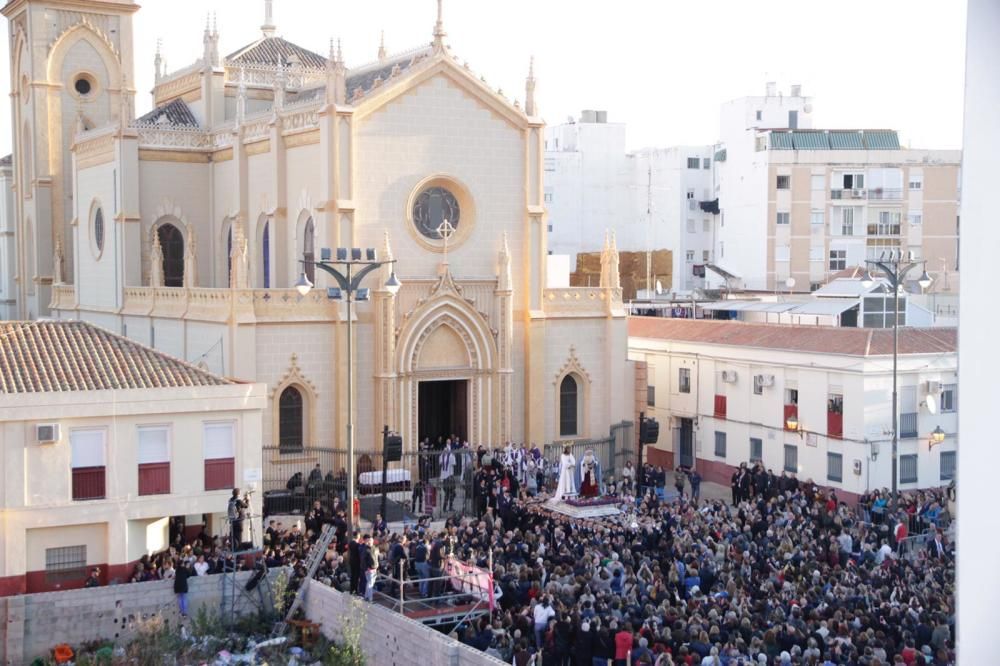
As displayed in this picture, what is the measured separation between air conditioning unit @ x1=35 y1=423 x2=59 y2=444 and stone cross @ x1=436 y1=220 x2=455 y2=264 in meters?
13.6

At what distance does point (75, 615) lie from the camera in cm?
2069

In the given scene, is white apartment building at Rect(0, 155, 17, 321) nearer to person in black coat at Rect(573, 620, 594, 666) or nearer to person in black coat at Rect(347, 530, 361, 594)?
person in black coat at Rect(347, 530, 361, 594)

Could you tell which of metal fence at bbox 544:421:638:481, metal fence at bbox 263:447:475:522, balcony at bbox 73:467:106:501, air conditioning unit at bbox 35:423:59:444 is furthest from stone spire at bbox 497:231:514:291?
air conditioning unit at bbox 35:423:59:444

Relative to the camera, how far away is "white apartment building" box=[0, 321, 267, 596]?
22172 millimetres

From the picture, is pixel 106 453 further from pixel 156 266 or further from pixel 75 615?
pixel 156 266

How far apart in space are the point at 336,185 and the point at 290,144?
135 inches

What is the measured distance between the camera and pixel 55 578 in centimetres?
2238

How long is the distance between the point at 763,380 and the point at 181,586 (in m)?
19.5

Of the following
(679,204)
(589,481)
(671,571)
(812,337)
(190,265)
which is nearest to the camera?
(671,571)

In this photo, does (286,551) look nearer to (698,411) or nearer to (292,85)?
(698,411)

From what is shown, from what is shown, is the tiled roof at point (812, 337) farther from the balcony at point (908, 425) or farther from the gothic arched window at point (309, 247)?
the gothic arched window at point (309, 247)

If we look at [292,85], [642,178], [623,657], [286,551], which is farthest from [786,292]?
[623,657]

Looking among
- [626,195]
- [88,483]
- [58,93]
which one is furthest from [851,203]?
[88,483]

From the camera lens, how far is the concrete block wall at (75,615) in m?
20.4
